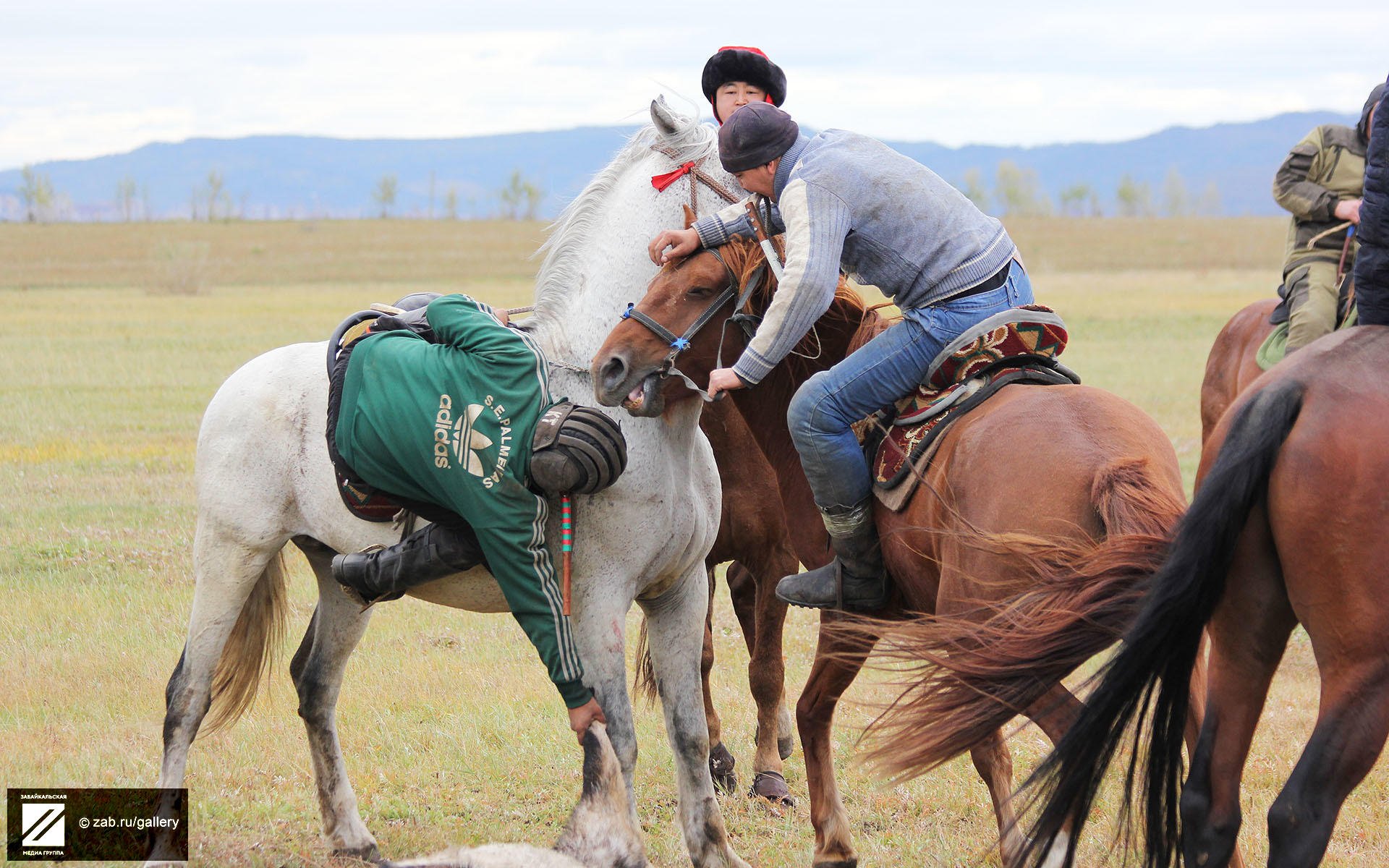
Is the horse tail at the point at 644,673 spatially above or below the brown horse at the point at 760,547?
below

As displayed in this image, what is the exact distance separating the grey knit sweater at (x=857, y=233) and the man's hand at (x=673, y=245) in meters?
0.04

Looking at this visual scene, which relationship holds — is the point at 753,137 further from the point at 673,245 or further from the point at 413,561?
the point at 413,561

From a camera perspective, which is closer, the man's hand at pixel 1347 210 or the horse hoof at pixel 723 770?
the horse hoof at pixel 723 770

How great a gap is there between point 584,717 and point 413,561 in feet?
2.56

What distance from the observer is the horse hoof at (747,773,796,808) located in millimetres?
5059

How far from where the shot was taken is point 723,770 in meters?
5.23

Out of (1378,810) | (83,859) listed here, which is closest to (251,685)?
(83,859)

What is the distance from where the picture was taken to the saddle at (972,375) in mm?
3738

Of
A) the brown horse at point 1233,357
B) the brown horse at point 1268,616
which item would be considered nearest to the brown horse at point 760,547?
the brown horse at point 1268,616

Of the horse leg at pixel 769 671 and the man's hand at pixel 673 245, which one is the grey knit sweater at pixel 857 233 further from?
the horse leg at pixel 769 671

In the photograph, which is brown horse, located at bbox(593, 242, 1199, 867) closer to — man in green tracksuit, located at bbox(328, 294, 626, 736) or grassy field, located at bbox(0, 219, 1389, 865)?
man in green tracksuit, located at bbox(328, 294, 626, 736)

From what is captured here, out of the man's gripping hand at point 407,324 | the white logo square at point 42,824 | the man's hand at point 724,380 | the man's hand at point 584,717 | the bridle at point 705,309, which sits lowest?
the white logo square at point 42,824

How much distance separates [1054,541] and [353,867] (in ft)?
9.43

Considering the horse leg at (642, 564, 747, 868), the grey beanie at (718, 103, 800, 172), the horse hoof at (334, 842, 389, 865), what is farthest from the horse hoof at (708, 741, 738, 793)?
the grey beanie at (718, 103, 800, 172)
